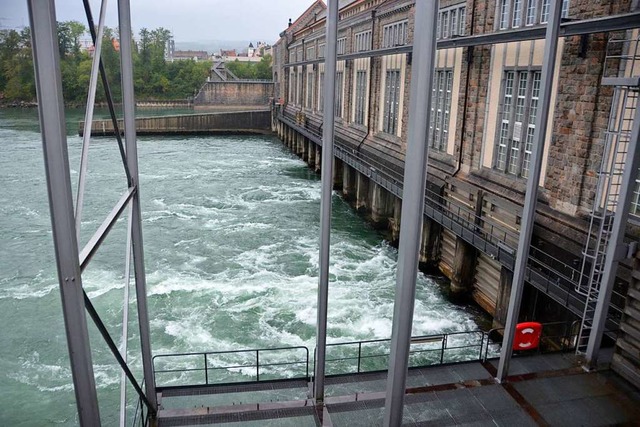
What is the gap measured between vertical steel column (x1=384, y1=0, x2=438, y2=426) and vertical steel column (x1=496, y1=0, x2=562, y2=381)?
3.31 metres

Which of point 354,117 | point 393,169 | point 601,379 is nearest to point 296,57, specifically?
point 354,117

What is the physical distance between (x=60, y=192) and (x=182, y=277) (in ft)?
46.6

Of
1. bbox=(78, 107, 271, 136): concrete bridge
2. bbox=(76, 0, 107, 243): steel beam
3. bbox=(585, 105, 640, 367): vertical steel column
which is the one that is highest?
bbox=(76, 0, 107, 243): steel beam

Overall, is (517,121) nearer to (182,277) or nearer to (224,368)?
(224,368)

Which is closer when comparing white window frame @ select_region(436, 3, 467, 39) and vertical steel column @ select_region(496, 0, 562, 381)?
vertical steel column @ select_region(496, 0, 562, 381)

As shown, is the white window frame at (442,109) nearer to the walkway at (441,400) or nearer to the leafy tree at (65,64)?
the walkway at (441,400)

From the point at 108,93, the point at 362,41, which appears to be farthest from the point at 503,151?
the point at 362,41

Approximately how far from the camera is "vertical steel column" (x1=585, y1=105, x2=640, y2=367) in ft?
21.9


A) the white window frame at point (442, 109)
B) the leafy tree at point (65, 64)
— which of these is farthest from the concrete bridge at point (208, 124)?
the leafy tree at point (65, 64)

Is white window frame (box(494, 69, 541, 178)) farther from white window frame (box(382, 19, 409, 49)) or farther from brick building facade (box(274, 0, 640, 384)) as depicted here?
white window frame (box(382, 19, 409, 49))

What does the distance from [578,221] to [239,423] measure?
854cm

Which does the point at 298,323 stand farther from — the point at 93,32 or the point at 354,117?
the point at 354,117

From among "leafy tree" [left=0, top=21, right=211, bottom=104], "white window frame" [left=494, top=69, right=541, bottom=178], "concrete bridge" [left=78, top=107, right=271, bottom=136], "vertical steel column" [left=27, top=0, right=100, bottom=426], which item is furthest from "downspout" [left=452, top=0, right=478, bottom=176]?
"concrete bridge" [left=78, top=107, right=271, bottom=136]

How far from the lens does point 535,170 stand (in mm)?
6320
